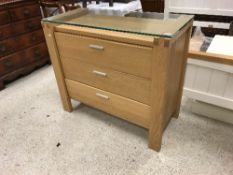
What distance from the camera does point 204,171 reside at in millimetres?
1059

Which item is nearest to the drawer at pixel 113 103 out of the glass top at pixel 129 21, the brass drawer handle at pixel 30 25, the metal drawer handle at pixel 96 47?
the metal drawer handle at pixel 96 47

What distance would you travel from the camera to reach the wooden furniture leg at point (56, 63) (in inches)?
48.9

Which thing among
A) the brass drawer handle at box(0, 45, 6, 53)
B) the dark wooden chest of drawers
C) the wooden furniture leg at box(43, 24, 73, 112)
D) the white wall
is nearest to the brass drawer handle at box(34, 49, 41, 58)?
the dark wooden chest of drawers

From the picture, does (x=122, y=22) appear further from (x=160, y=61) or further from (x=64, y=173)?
(x=64, y=173)

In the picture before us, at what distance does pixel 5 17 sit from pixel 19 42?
0.26 metres

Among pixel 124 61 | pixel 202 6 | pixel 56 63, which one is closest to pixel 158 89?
pixel 124 61

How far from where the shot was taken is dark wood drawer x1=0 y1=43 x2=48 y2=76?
185 cm

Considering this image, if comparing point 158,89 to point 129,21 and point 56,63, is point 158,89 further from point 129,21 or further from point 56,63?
point 56,63

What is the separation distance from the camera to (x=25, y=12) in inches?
73.9

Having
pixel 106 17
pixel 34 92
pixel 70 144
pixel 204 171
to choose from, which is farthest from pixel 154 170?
pixel 34 92

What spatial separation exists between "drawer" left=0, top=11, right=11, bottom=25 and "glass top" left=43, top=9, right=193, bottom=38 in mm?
803

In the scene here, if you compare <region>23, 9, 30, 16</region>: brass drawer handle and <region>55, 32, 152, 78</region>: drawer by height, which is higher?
<region>23, 9, 30, 16</region>: brass drawer handle

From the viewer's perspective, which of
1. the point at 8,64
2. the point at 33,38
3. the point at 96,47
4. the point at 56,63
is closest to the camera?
the point at 96,47

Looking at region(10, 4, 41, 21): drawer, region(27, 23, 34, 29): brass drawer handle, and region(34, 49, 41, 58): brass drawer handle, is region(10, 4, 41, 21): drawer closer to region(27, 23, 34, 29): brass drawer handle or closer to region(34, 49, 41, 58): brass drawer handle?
region(27, 23, 34, 29): brass drawer handle
